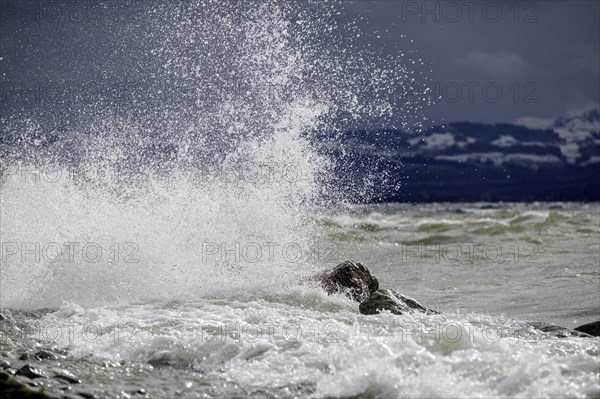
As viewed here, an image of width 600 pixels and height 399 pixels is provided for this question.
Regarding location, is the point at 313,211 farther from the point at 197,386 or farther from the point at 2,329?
the point at 197,386

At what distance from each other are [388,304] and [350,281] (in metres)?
1.43

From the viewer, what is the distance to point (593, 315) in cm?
872

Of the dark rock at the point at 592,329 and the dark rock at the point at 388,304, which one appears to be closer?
the dark rock at the point at 592,329

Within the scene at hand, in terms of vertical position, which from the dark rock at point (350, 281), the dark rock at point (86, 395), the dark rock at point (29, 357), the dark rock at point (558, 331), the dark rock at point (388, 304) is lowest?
the dark rock at point (86, 395)

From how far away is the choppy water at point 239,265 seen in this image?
201 inches

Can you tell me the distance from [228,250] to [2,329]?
4.18 meters

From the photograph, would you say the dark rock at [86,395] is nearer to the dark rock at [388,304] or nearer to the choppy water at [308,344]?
the choppy water at [308,344]

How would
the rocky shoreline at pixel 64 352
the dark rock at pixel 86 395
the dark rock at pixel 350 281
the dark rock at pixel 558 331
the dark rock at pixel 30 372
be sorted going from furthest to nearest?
the dark rock at pixel 350 281
the dark rock at pixel 558 331
the dark rock at pixel 30 372
the dark rock at pixel 86 395
the rocky shoreline at pixel 64 352

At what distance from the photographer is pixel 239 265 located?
9.76 m

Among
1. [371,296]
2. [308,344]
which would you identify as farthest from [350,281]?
[308,344]

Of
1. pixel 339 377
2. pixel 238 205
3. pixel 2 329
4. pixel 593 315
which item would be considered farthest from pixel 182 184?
pixel 339 377

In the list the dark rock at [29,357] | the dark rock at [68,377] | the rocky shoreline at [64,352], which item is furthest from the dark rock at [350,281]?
the dark rock at [68,377]

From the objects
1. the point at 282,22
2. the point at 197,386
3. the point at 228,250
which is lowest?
the point at 197,386

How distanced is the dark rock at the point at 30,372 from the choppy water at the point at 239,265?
0.12 m
